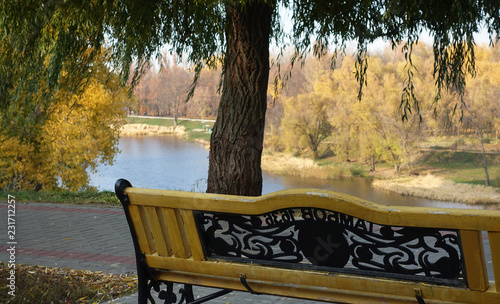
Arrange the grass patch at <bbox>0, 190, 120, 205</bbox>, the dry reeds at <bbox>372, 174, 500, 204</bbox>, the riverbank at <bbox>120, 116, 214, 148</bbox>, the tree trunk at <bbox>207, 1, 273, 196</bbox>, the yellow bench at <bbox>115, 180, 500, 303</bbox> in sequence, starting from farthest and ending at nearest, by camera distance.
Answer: the riverbank at <bbox>120, 116, 214, 148</bbox>
the dry reeds at <bbox>372, 174, 500, 204</bbox>
the grass patch at <bbox>0, 190, 120, 205</bbox>
the tree trunk at <bbox>207, 1, 273, 196</bbox>
the yellow bench at <bbox>115, 180, 500, 303</bbox>

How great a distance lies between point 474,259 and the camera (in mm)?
2291

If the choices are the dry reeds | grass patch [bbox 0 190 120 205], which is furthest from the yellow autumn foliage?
the dry reeds

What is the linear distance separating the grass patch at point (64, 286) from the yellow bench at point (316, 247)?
1.16 metres

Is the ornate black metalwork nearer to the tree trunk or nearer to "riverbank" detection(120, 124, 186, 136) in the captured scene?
the tree trunk

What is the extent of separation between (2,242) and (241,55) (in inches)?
137

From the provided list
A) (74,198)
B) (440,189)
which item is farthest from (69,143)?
(440,189)

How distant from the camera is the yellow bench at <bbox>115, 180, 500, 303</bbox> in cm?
231

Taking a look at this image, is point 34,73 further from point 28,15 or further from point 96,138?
point 96,138

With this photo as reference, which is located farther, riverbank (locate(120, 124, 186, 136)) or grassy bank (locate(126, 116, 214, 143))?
riverbank (locate(120, 124, 186, 136))

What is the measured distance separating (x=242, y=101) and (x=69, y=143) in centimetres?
1208

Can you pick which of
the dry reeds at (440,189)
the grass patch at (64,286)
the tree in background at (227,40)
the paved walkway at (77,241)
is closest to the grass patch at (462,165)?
the dry reeds at (440,189)

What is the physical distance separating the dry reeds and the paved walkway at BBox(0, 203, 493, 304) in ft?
93.9

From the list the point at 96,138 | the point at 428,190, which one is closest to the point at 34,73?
the point at 96,138

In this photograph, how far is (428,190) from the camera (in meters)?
35.6
